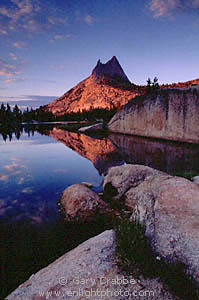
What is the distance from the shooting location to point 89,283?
2770mm

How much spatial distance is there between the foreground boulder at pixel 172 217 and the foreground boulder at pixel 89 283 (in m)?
0.62

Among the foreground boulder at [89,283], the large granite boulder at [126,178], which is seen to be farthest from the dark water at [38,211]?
the large granite boulder at [126,178]

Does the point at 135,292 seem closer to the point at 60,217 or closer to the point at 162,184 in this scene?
the point at 162,184

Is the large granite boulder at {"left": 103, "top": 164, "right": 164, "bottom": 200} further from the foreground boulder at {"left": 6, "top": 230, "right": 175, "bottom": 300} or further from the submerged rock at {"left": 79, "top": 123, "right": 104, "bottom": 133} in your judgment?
the submerged rock at {"left": 79, "top": 123, "right": 104, "bottom": 133}

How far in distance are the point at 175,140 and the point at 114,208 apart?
63.6 ft

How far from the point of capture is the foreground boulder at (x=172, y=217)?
2890mm

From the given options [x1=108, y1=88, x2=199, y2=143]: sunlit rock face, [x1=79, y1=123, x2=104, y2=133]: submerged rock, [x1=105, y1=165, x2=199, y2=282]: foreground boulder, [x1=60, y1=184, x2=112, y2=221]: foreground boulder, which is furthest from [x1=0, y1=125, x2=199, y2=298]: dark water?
[x1=79, y1=123, x2=104, y2=133]: submerged rock

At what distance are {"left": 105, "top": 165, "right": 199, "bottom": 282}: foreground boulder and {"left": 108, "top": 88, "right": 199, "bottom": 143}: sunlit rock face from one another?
761 inches

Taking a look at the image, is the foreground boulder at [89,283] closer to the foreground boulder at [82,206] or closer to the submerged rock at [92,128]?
the foreground boulder at [82,206]

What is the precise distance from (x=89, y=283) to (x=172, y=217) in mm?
1991

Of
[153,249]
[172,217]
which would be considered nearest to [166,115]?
[172,217]

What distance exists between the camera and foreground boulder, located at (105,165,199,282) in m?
2.89

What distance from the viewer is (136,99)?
30.3 m

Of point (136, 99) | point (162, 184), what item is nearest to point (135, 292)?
point (162, 184)
